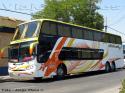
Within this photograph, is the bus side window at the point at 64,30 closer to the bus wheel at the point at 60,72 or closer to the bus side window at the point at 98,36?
the bus wheel at the point at 60,72

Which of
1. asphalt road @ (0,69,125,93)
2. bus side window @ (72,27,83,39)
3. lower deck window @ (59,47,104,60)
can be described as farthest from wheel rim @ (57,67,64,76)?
bus side window @ (72,27,83,39)

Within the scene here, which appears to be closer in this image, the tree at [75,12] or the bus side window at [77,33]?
the bus side window at [77,33]

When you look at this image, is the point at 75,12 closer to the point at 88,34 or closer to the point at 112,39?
the point at 112,39

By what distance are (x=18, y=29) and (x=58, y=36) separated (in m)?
2.57

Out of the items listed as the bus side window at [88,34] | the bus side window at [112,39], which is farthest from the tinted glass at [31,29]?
the bus side window at [112,39]

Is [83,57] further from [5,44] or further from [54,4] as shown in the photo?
[54,4]

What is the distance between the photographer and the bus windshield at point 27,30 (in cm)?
2259

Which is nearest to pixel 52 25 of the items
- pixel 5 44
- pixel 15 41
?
pixel 15 41

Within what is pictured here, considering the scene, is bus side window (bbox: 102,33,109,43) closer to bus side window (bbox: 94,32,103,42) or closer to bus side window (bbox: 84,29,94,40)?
bus side window (bbox: 94,32,103,42)

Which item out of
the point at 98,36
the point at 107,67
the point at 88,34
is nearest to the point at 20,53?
the point at 88,34

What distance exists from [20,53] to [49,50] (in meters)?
1.75

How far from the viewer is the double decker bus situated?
22078 mm

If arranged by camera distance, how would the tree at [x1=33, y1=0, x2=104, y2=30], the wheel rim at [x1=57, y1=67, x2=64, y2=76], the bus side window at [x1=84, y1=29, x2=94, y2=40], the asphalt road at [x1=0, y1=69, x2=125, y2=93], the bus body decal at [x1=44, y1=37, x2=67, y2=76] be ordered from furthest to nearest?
the tree at [x1=33, y1=0, x2=104, y2=30] < the bus side window at [x1=84, y1=29, x2=94, y2=40] < the wheel rim at [x1=57, y1=67, x2=64, y2=76] < the bus body decal at [x1=44, y1=37, x2=67, y2=76] < the asphalt road at [x1=0, y1=69, x2=125, y2=93]

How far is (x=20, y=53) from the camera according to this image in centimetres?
2266
